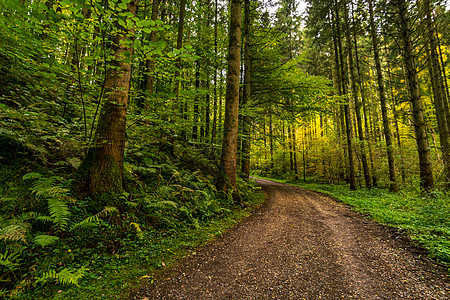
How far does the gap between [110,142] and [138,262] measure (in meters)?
2.45

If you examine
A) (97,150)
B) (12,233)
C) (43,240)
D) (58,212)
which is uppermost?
(97,150)

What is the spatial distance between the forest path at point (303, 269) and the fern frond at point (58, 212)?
1.61 meters

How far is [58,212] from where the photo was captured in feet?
8.96

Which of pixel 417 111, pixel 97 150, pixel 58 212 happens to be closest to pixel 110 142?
pixel 97 150

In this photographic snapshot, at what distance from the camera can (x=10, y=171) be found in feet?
11.3

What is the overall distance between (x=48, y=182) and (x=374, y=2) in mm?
18945

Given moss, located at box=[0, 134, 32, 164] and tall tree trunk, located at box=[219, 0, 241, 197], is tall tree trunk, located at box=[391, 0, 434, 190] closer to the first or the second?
tall tree trunk, located at box=[219, 0, 241, 197]

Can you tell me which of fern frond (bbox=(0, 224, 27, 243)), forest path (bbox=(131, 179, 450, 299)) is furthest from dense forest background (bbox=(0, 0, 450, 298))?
forest path (bbox=(131, 179, 450, 299))

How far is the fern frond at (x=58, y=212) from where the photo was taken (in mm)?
2663

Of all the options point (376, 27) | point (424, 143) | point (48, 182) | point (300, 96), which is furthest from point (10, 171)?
point (376, 27)

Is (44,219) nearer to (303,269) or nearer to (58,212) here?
(58,212)

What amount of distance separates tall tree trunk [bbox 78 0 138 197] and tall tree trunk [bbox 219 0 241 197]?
3598mm

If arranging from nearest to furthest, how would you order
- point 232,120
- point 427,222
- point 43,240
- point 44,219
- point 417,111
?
point 43,240
point 44,219
point 427,222
point 232,120
point 417,111

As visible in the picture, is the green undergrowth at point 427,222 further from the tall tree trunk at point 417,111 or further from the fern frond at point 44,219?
the fern frond at point 44,219
